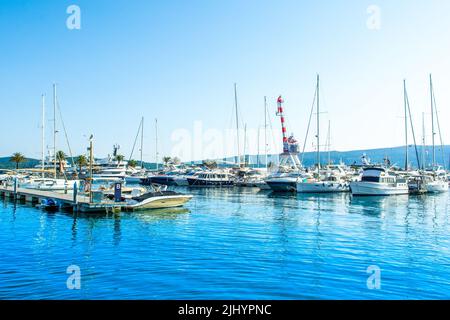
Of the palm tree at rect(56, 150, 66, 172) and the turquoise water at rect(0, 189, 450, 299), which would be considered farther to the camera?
the palm tree at rect(56, 150, 66, 172)

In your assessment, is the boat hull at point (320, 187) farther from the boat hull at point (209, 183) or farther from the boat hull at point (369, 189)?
the boat hull at point (209, 183)

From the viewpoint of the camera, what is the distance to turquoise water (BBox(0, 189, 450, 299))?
13586 mm

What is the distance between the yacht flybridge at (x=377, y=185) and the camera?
60469 mm

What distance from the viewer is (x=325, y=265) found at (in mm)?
17078

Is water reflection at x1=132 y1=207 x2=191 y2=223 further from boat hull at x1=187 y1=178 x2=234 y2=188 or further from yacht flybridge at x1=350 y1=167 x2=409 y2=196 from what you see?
boat hull at x1=187 y1=178 x2=234 y2=188

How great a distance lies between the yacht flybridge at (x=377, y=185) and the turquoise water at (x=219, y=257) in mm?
27686

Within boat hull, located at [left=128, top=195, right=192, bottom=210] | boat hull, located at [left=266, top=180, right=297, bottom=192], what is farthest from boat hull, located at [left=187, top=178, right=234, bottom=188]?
boat hull, located at [left=128, top=195, right=192, bottom=210]

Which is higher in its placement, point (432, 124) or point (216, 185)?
point (432, 124)

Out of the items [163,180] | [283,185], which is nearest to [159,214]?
[283,185]

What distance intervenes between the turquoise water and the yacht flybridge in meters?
27.7
